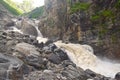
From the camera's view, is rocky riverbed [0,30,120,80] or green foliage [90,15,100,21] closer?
rocky riverbed [0,30,120,80]

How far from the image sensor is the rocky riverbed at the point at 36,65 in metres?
42.9

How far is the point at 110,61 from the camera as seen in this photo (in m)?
71.2

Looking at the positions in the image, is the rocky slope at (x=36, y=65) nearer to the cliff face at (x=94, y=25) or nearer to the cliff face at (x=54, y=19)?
the cliff face at (x=94, y=25)

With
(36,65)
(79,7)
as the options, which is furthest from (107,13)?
(36,65)

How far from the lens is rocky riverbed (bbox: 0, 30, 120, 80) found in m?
42.9

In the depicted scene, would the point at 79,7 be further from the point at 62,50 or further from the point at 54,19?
the point at 62,50

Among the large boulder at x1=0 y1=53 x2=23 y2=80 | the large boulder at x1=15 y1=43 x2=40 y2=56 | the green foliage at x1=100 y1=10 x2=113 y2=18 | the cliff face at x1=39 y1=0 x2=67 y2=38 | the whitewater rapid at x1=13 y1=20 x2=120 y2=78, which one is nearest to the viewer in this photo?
the large boulder at x1=0 y1=53 x2=23 y2=80

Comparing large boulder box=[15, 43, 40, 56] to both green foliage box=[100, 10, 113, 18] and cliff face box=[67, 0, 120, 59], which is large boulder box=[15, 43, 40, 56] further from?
green foliage box=[100, 10, 113, 18]

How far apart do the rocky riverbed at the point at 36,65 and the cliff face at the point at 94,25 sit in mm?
12969

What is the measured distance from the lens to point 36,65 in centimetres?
5088

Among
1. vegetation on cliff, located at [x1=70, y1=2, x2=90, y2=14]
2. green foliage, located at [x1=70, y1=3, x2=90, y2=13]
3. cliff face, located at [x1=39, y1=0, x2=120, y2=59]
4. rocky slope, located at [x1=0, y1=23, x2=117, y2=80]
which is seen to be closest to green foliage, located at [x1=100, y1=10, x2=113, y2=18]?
cliff face, located at [x1=39, y1=0, x2=120, y2=59]

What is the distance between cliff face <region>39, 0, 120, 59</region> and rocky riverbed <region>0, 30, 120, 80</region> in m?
13.0

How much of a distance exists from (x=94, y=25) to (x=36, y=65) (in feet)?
93.5

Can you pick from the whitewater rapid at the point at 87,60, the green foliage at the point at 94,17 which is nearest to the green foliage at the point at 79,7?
the green foliage at the point at 94,17
